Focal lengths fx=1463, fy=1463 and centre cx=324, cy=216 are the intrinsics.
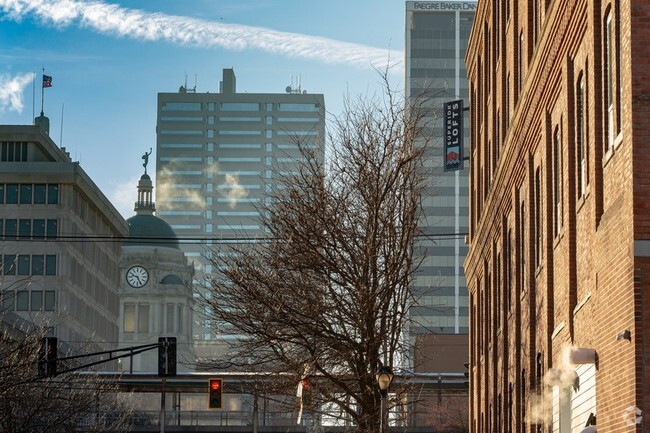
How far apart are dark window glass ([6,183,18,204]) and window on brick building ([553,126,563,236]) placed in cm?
11486

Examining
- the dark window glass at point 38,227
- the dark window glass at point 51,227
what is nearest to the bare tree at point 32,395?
the dark window glass at point 51,227

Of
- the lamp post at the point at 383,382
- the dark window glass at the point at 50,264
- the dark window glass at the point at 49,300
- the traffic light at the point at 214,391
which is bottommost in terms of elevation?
the lamp post at the point at 383,382

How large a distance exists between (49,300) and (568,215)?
115 meters

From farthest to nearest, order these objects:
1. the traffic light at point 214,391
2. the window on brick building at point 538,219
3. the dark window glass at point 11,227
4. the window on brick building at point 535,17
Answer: the dark window glass at point 11,227 → the traffic light at point 214,391 → the window on brick building at point 535,17 → the window on brick building at point 538,219

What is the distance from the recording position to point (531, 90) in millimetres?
32062

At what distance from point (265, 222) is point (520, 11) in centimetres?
950

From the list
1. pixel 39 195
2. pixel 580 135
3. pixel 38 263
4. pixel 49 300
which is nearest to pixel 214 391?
pixel 580 135

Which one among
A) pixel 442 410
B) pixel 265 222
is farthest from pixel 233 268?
pixel 442 410

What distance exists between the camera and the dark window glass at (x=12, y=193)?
458 feet

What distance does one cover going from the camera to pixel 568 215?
86.8 ft

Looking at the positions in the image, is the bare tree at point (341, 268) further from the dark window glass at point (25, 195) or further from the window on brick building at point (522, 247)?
the dark window glass at point (25, 195)

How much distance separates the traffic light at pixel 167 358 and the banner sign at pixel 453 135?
1679 cm

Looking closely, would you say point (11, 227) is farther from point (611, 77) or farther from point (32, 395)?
point (611, 77)

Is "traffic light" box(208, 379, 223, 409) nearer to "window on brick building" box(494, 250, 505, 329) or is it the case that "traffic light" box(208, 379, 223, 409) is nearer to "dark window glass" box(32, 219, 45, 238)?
"window on brick building" box(494, 250, 505, 329)
